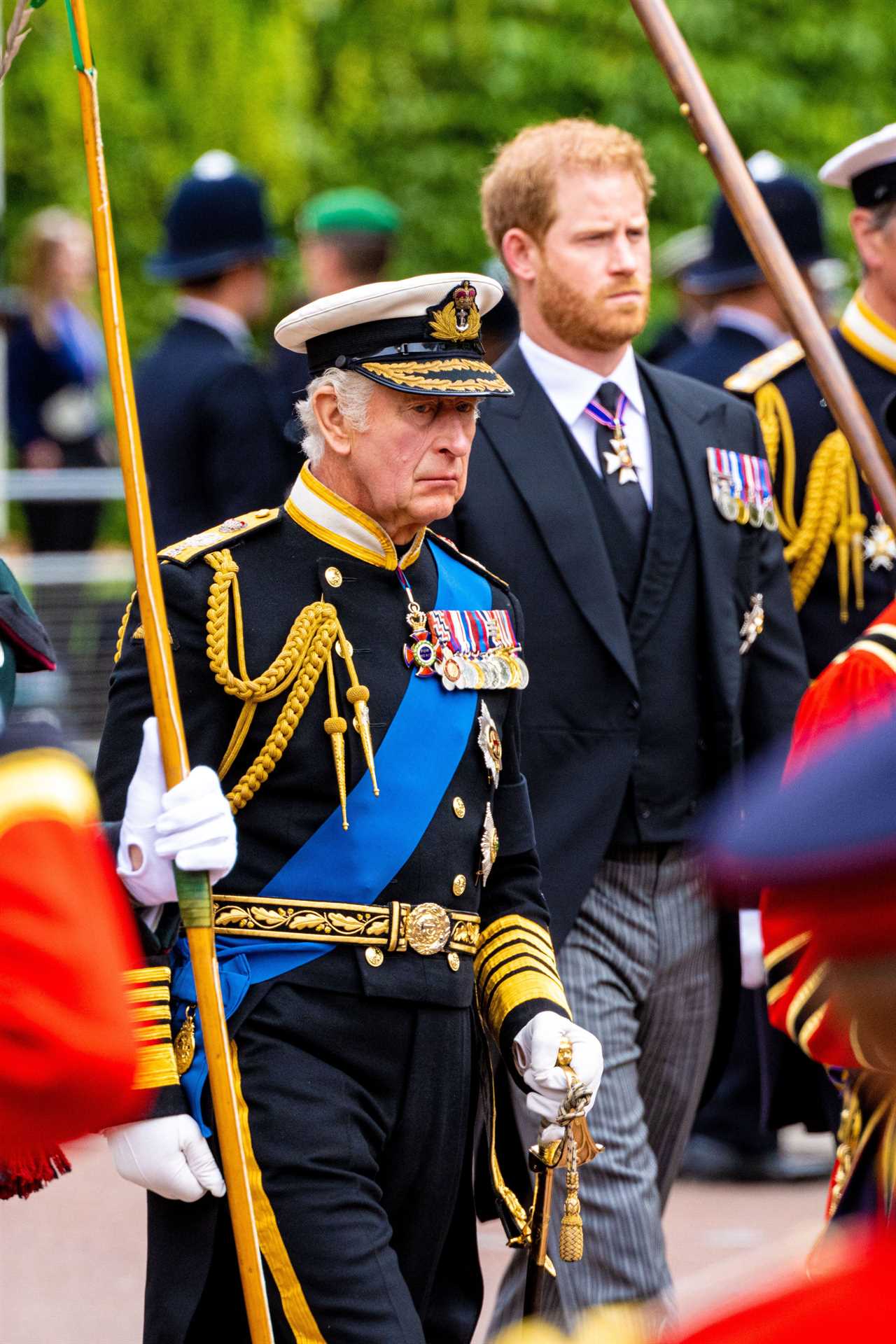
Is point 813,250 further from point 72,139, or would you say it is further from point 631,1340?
point 72,139

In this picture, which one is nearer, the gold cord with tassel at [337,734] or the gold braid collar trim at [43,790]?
the gold braid collar trim at [43,790]

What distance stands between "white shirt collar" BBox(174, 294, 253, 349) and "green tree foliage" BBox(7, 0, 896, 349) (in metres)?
10.8

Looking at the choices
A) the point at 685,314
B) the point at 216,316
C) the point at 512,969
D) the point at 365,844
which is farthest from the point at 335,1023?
the point at 685,314

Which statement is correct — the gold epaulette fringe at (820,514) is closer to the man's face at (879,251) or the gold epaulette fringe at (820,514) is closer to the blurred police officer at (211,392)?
the man's face at (879,251)

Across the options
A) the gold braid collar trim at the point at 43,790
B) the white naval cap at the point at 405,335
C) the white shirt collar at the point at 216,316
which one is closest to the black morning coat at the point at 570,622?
the white naval cap at the point at 405,335

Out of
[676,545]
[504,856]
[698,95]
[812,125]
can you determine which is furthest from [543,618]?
[812,125]

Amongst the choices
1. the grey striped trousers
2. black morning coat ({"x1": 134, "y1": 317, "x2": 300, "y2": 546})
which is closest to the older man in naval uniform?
the grey striped trousers

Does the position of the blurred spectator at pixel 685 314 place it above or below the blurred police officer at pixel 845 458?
above

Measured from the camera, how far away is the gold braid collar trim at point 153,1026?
3555 millimetres

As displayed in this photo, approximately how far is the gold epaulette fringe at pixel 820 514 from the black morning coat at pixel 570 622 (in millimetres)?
477

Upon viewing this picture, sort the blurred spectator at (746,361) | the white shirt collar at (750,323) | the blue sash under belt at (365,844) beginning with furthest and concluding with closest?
the white shirt collar at (750,323) < the blurred spectator at (746,361) < the blue sash under belt at (365,844)

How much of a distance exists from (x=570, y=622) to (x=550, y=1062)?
1.10 meters

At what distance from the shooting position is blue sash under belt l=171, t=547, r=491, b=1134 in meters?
3.67

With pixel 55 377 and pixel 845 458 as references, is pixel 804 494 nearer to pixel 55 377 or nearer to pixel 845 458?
pixel 845 458
